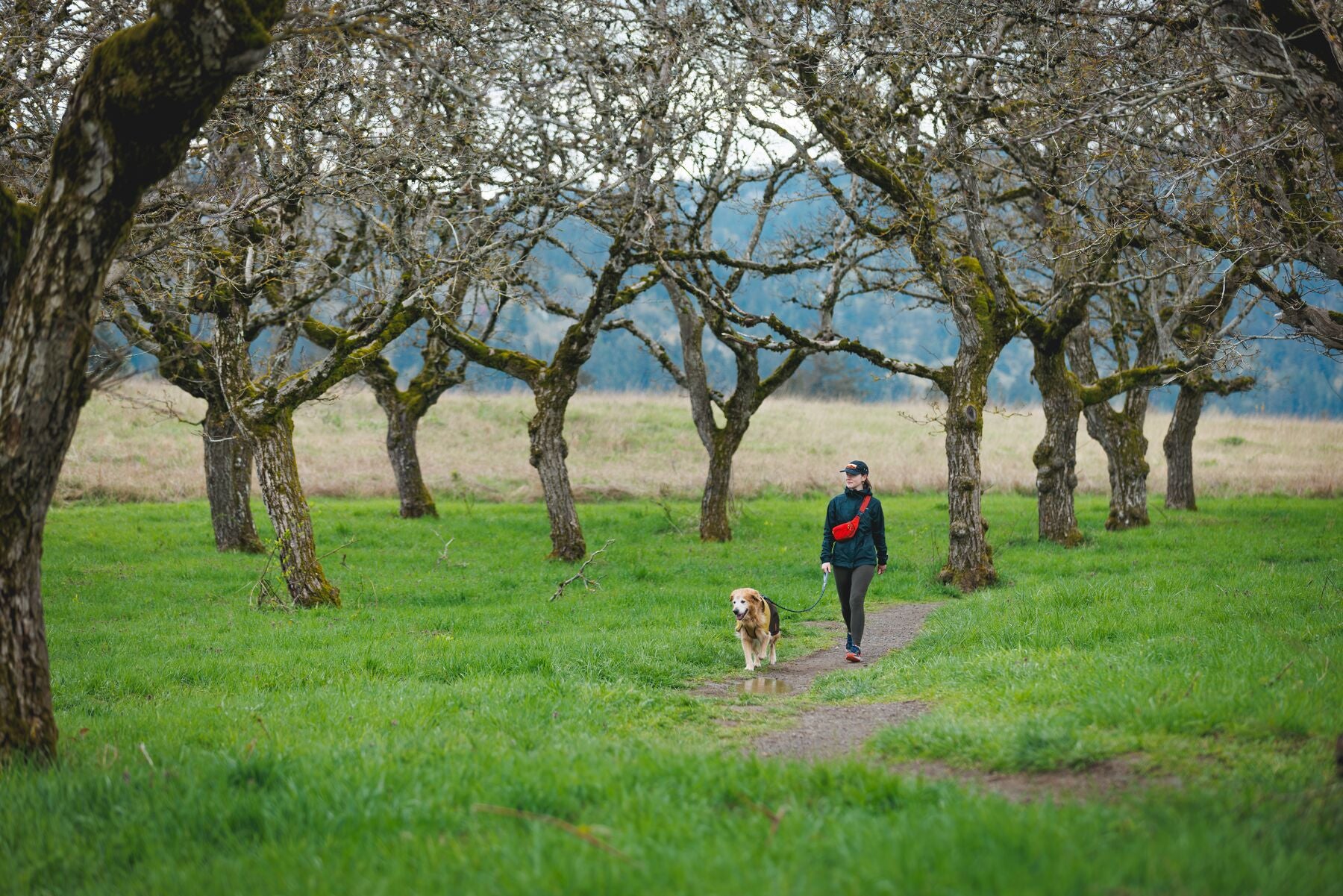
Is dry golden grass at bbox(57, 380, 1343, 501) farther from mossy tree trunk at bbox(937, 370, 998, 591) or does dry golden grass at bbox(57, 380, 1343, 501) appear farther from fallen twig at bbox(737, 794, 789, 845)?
fallen twig at bbox(737, 794, 789, 845)

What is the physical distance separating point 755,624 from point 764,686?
3.33 ft

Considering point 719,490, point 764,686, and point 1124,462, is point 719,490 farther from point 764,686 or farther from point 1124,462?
point 764,686

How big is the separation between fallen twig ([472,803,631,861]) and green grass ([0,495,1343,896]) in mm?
54

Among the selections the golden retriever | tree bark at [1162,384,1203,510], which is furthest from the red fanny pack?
tree bark at [1162,384,1203,510]

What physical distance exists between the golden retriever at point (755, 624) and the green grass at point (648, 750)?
0.50 metres

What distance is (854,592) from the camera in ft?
37.5

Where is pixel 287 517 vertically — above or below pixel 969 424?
below

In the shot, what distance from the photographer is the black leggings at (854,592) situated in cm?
1144

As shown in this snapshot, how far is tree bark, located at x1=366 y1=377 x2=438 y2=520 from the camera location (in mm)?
27516

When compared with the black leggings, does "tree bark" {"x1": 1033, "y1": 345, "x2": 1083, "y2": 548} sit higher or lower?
higher

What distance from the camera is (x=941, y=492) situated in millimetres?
36438

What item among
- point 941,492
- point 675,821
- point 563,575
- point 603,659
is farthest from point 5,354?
point 941,492

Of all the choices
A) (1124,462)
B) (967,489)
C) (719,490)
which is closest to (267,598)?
(967,489)

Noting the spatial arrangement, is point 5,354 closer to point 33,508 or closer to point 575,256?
point 33,508
